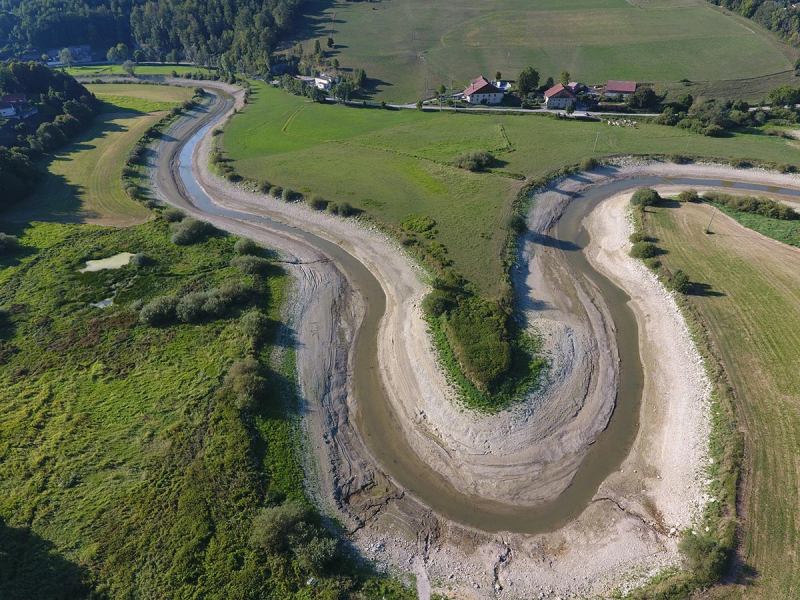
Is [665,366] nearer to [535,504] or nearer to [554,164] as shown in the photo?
[535,504]

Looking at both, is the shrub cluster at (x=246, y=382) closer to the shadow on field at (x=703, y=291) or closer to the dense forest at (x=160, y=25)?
the shadow on field at (x=703, y=291)

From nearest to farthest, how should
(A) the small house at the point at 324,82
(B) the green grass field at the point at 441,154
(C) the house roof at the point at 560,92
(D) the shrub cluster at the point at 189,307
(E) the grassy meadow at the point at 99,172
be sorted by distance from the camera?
1. (D) the shrub cluster at the point at 189,307
2. (B) the green grass field at the point at 441,154
3. (E) the grassy meadow at the point at 99,172
4. (C) the house roof at the point at 560,92
5. (A) the small house at the point at 324,82

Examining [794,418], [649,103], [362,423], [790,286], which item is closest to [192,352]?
[362,423]

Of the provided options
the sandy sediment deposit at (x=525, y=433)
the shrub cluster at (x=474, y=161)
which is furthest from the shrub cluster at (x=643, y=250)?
the shrub cluster at (x=474, y=161)

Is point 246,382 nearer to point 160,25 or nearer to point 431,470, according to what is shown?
point 431,470

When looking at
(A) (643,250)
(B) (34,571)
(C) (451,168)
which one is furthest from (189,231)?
(A) (643,250)

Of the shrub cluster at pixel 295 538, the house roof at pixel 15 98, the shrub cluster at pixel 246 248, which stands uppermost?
the house roof at pixel 15 98
